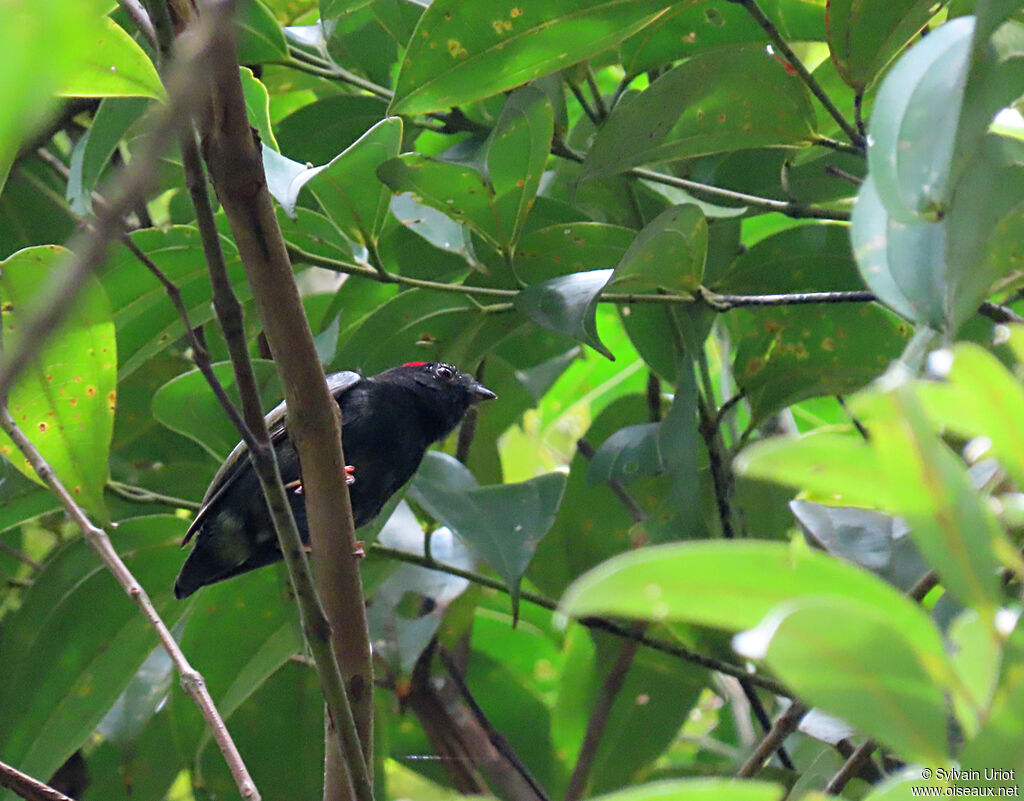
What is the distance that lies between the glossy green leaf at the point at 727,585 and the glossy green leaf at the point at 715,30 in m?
2.03

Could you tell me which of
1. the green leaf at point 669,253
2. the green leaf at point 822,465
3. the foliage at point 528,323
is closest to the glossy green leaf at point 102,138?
the foliage at point 528,323

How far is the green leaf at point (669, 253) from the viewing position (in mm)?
2221

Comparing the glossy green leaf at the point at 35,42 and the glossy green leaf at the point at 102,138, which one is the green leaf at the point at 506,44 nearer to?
the glossy green leaf at the point at 102,138

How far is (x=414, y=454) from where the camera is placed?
339cm

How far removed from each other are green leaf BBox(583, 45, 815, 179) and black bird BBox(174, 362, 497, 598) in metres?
1.13

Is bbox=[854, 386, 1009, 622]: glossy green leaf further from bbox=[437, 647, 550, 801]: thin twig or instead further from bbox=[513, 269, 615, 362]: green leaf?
bbox=[437, 647, 550, 801]: thin twig

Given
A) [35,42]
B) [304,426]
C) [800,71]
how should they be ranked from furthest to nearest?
[800,71]
[304,426]
[35,42]

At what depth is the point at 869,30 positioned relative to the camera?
2127mm

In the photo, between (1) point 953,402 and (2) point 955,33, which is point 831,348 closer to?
(2) point 955,33

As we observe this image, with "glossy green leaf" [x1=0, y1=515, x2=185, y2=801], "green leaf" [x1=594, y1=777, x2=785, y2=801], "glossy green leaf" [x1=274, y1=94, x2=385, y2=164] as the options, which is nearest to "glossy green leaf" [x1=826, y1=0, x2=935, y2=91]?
"glossy green leaf" [x1=274, y1=94, x2=385, y2=164]

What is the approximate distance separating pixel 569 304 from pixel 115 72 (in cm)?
95

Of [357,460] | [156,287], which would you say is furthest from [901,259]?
[357,460]

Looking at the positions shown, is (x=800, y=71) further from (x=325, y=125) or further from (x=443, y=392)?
(x=443, y=392)

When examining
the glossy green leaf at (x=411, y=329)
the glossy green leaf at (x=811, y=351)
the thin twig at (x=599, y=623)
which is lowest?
the thin twig at (x=599, y=623)
